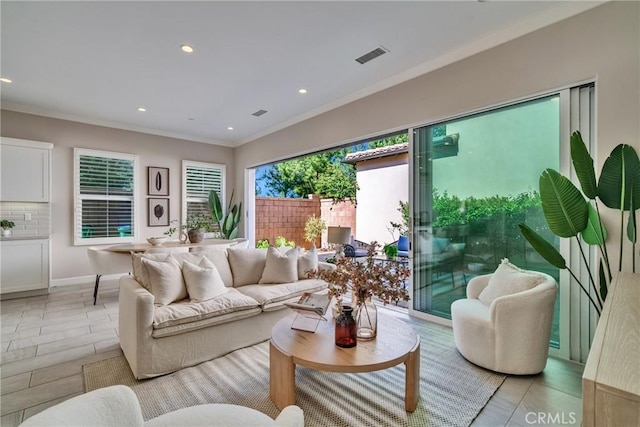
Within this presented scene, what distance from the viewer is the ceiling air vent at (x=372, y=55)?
3102 mm

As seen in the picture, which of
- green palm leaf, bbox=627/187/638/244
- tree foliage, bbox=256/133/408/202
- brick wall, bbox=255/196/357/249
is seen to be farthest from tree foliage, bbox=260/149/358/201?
green palm leaf, bbox=627/187/638/244

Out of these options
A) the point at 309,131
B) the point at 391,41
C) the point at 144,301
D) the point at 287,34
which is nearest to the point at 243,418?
the point at 144,301

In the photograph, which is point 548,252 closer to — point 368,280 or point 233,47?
point 368,280

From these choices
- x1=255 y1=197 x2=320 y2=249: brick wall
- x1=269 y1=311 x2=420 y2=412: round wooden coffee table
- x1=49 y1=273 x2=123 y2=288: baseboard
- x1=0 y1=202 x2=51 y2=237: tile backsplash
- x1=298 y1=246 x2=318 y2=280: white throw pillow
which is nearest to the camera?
x1=269 y1=311 x2=420 y2=412: round wooden coffee table

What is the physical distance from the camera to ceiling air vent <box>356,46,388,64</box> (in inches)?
122

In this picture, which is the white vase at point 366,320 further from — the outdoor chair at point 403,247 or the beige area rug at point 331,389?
the outdoor chair at point 403,247

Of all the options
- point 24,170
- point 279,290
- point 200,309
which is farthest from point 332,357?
point 24,170

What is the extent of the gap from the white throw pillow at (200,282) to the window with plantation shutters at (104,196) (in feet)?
12.5

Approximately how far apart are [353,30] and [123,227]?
539 cm

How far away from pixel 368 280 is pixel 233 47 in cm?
266

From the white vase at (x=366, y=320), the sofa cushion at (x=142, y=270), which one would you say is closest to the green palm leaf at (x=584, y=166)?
the white vase at (x=366, y=320)

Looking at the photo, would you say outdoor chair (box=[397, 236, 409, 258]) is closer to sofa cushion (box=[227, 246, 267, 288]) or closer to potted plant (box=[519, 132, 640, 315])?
sofa cushion (box=[227, 246, 267, 288])

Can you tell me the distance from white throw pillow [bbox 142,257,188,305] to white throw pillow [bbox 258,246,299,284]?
36.5 inches

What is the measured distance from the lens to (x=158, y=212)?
6121 mm
